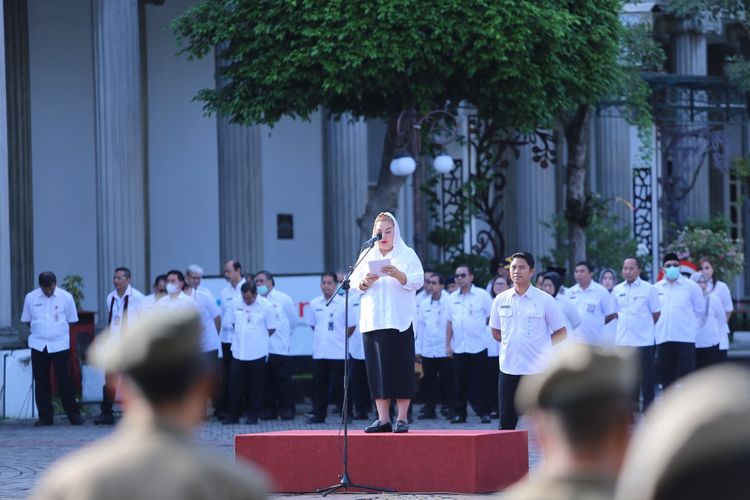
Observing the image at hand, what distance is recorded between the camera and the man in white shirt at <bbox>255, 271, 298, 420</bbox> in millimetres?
20172

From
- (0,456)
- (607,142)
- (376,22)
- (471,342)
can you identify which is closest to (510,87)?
(376,22)

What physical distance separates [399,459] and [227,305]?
865 cm

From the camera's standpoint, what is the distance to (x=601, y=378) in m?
3.04

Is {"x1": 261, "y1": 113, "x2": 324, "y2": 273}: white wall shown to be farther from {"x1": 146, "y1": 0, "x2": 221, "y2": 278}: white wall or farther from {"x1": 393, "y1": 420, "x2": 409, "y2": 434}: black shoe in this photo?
{"x1": 393, "y1": 420, "x2": 409, "y2": 434}: black shoe

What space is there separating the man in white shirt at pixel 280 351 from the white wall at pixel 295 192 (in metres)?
10.3

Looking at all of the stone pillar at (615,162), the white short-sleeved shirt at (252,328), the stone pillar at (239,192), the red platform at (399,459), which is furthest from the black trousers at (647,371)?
the stone pillar at (615,162)

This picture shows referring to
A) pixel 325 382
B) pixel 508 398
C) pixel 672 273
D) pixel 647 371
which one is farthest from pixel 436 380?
pixel 508 398

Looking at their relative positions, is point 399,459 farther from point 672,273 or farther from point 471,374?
point 471,374

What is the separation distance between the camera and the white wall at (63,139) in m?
27.5

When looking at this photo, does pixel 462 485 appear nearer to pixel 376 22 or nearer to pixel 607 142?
pixel 376 22

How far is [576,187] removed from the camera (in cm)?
2822

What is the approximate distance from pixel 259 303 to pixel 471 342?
109 inches

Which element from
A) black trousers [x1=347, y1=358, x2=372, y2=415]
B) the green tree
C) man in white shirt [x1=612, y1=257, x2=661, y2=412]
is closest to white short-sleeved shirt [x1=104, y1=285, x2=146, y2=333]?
black trousers [x1=347, y1=358, x2=372, y2=415]

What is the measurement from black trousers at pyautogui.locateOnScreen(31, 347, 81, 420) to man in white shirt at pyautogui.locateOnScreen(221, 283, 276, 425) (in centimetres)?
197
